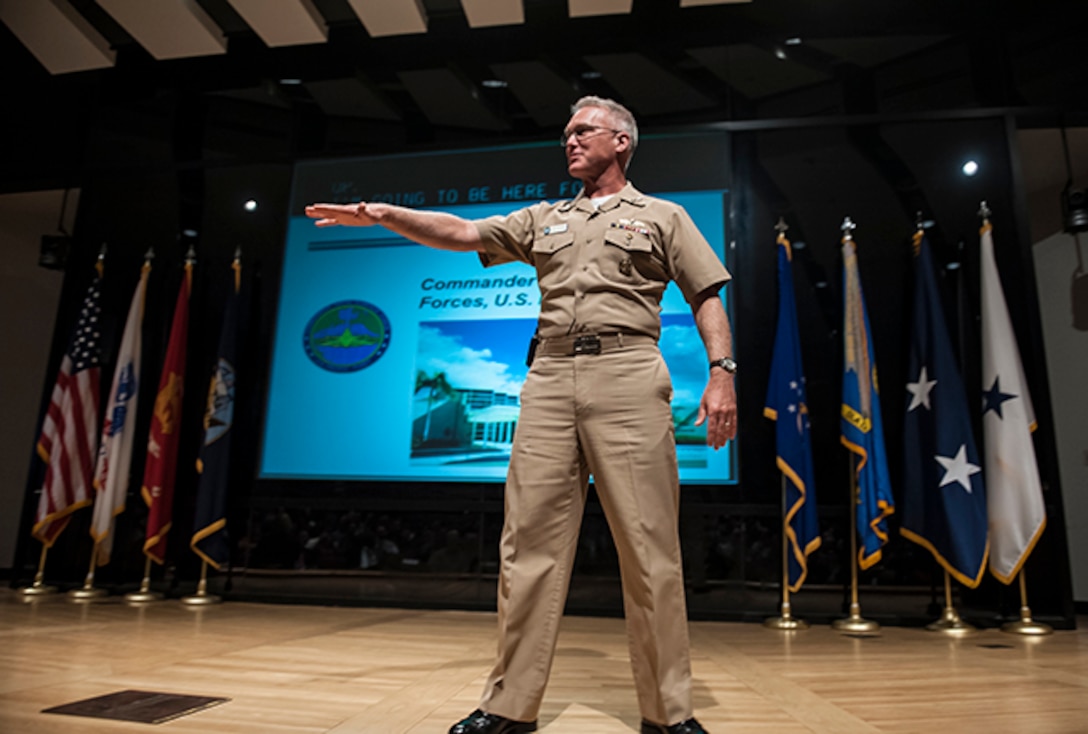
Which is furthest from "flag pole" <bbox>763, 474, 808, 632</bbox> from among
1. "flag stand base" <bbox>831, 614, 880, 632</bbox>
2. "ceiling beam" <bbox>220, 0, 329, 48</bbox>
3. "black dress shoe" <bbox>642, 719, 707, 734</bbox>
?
"ceiling beam" <bbox>220, 0, 329, 48</bbox>

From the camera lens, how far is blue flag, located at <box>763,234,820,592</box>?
361 centimetres

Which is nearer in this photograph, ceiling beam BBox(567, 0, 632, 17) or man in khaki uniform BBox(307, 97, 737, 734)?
man in khaki uniform BBox(307, 97, 737, 734)

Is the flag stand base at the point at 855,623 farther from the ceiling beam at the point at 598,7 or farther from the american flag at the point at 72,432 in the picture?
the american flag at the point at 72,432

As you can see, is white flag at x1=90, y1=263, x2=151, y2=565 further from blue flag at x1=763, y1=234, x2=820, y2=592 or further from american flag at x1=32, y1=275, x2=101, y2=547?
blue flag at x1=763, y1=234, x2=820, y2=592

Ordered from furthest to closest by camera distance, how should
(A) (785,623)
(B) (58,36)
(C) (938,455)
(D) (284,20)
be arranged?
(B) (58,36), (D) (284,20), (C) (938,455), (A) (785,623)

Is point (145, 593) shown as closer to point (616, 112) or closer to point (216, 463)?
point (216, 463)

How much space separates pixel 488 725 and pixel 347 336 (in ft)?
10.6

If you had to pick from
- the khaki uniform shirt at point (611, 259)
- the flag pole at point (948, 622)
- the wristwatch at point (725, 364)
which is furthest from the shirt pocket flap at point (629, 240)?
the flag pole at point (948, 622)

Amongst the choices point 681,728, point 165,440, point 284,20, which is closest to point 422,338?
point 165,440

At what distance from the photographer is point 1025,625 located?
133 inches

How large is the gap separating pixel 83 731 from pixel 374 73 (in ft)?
14.3

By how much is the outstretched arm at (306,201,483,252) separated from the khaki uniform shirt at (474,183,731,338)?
57 mm

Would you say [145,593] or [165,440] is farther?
[165,440]

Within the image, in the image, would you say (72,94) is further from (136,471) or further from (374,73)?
(136,471)
